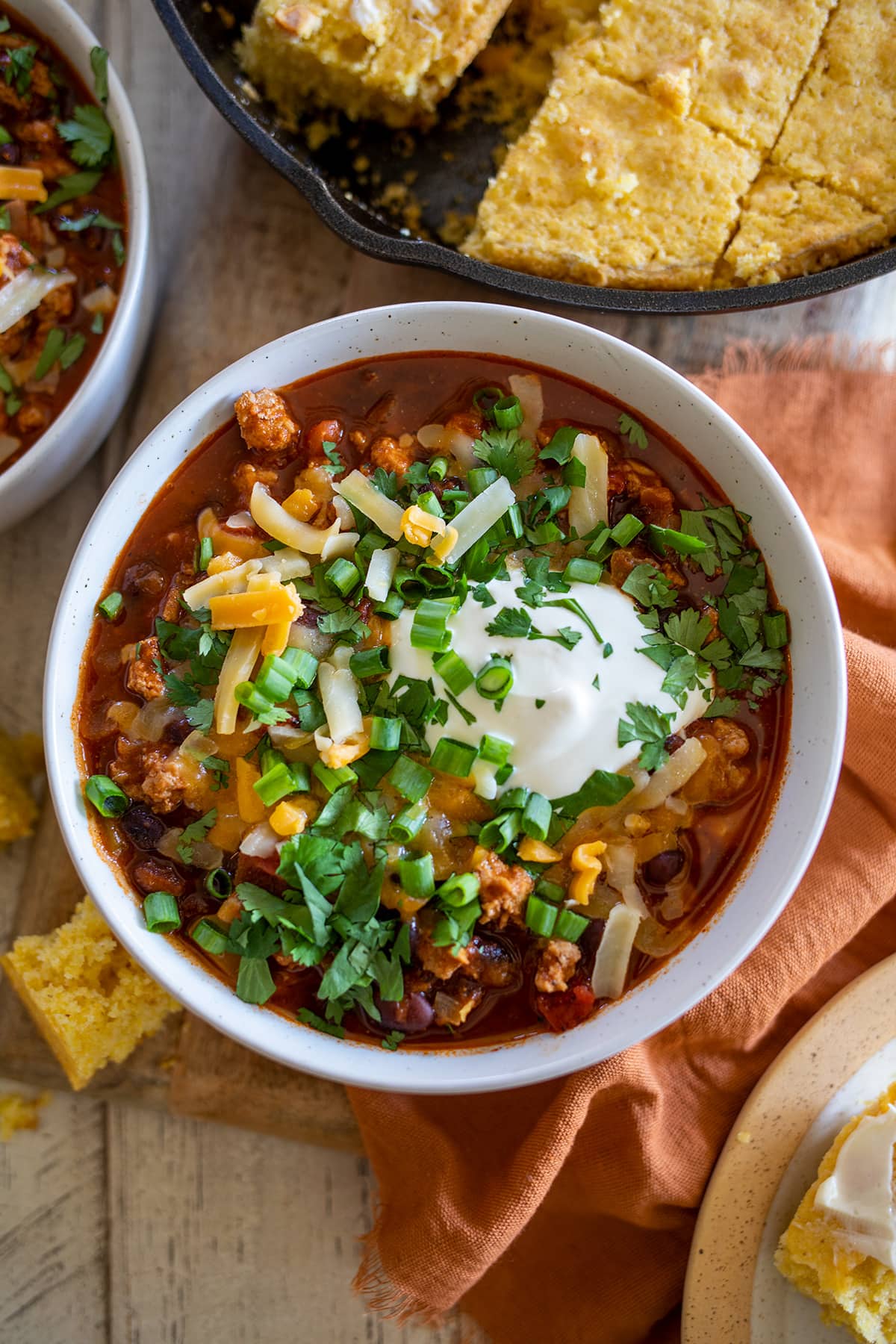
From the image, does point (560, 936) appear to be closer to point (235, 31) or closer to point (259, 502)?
point (259, 502)

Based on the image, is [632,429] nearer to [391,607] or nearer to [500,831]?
[391,607]

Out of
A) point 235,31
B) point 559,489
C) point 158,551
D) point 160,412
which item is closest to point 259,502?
point 158,551

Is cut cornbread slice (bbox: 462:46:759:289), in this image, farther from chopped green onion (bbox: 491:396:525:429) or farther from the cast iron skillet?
chopped green onion (bbox: 491:396:525:429)

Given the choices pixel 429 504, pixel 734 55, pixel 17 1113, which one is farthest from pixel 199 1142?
pixel 734 55

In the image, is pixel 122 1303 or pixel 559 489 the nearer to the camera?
pixel 559 489

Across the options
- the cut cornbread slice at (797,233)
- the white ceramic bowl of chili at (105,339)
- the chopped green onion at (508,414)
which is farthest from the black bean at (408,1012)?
the cut cornbread slice at (797,233)

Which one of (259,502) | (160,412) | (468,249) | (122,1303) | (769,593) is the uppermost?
(468,249)
